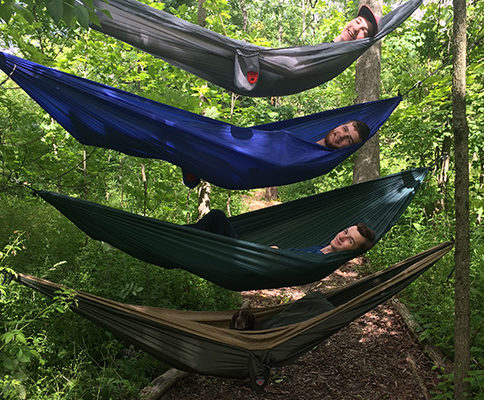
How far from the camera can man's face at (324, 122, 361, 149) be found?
208 centimetres

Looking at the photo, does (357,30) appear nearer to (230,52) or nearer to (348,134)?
(348,134)

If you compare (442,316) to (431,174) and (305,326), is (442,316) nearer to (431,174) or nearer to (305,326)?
(305,326)

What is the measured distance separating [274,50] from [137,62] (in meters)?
1.42

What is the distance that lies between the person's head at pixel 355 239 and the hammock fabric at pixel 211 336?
27cm

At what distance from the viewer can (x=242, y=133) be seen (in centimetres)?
178

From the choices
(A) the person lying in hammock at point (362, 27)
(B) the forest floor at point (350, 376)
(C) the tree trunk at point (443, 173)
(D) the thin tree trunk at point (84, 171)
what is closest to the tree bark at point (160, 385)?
(B) the forest floor at point (350, 376)

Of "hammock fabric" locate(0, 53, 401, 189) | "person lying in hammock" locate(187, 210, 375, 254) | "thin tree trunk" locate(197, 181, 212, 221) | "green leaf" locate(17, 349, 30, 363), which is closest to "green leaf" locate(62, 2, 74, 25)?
"hammock fabric" locate(0, 53, 401, 189)

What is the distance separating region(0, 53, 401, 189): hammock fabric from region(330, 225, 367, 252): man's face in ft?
1.26

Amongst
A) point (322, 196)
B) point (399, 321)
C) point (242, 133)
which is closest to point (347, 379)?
point (399, 321)

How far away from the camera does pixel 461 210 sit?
1.57 meters

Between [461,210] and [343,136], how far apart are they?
2.42 ft

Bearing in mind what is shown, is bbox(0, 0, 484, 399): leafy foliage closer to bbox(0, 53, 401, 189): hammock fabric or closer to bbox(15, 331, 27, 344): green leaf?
bbox(15, 331, 27, 344): green leaf

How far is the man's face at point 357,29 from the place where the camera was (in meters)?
2.11

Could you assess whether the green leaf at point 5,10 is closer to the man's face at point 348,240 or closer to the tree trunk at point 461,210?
the tree trunk at point 461,210
